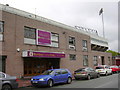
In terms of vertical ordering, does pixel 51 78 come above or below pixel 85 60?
below

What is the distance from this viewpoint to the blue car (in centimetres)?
1270

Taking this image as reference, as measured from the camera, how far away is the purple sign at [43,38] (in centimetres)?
2077

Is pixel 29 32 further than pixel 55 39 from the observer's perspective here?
No

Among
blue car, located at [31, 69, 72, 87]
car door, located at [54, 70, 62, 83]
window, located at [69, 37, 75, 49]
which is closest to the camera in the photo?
blue car, located at [31, 69, 72, 87]

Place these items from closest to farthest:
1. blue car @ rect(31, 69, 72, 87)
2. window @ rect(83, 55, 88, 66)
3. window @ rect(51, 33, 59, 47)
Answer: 1. blue car @ rect(31, 69, 72, 87)
2. window @ rect(51, 33, 59, 47)
3. window @ rect(83, 55, 88, 66)

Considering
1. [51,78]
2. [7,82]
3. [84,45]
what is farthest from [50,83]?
[84,45]

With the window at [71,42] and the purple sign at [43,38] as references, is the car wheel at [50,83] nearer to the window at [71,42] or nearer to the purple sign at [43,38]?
the purple sign at [43,38]

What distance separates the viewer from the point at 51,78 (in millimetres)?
13250

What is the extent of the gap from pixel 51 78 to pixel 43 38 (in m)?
9.17

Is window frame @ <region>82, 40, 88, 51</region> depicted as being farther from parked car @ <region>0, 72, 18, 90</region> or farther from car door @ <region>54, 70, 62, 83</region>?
parked car @ <region>0, 72, 18, 90</region>

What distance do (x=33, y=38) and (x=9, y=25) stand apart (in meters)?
3.85

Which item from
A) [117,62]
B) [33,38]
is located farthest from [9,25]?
[117,62]

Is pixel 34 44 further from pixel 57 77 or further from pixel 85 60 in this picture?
pixel 85 60

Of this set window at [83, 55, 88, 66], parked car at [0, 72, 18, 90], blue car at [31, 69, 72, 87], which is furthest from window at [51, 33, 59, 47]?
parked car at [0, 72, 18, 90]
